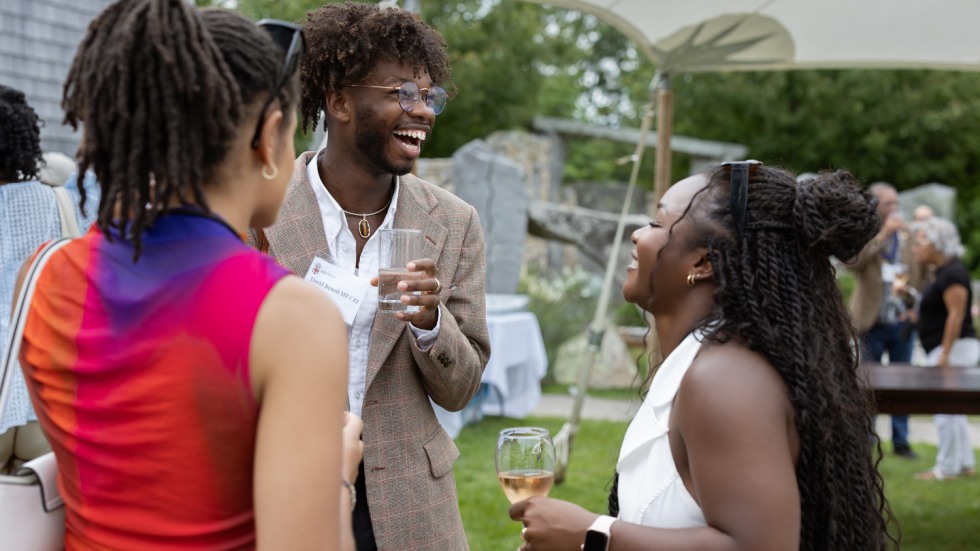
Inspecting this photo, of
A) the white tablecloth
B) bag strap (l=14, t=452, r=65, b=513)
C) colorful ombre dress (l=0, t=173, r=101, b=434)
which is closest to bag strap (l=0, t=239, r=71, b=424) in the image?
bag strap (l=14, t=452, r=65, b=513)

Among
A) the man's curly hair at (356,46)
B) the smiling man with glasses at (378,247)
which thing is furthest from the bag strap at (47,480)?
the man's curly hair at (356,46)

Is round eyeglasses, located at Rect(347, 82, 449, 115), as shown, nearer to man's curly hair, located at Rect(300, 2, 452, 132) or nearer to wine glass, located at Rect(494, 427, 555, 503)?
man's curly hair, located at Rect(300, 2, 452, 132)

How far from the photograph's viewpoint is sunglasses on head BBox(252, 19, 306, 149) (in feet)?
4.71

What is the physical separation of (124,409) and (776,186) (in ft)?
4.20

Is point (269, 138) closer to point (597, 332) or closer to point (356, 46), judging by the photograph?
point (356, 46)

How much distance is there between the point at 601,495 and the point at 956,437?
308cm

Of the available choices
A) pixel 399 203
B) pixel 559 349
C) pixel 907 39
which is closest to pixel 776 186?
pixel 399 203

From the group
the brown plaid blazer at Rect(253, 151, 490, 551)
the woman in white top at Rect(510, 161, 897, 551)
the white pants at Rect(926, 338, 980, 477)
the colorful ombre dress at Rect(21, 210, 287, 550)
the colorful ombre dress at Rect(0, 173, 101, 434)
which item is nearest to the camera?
the colorful ombre dress at Rect(21, 210, 287, 550)

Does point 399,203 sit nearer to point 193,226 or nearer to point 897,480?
point 193,226

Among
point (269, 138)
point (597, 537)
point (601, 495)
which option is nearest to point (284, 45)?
point (269, 138)

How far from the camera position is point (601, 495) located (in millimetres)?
6629

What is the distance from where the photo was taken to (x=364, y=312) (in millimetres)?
2449

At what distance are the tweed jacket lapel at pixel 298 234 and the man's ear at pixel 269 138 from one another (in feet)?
3.31

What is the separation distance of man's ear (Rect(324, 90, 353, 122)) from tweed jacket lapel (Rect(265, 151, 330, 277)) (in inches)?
9.2
